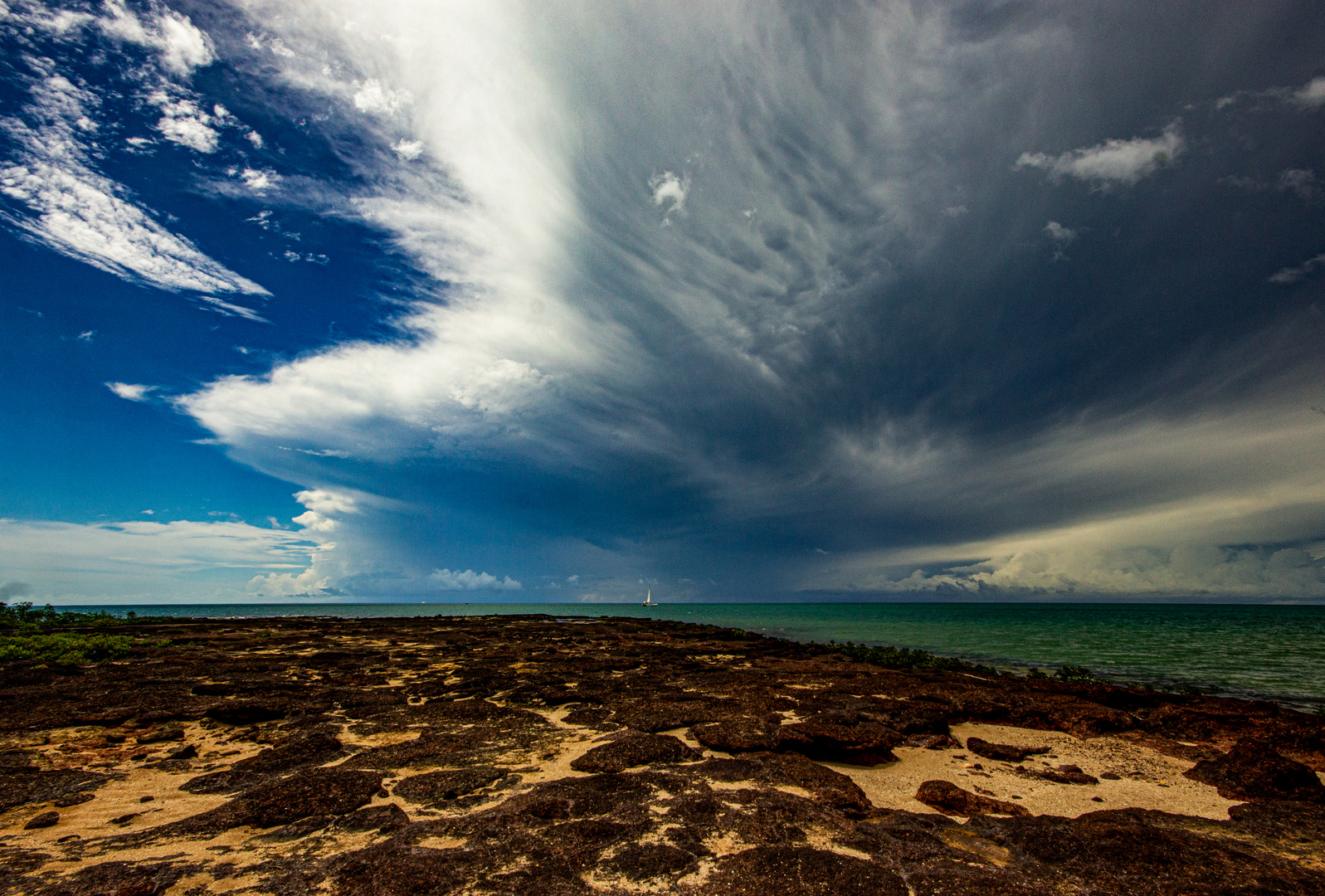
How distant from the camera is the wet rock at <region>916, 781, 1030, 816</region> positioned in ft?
25.4

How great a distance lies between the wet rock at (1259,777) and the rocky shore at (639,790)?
37mm

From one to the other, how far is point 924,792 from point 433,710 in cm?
1112

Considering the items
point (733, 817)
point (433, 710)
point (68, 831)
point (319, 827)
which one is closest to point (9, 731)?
point (68, 831)

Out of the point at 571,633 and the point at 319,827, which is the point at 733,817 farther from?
the point at 571,633

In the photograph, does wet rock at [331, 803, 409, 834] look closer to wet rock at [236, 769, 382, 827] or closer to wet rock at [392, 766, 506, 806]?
wet rock at [236, 769, 382, 827]

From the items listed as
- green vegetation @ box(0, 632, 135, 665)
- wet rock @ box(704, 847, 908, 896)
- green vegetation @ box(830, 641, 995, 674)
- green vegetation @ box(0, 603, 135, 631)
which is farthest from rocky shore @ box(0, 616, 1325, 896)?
green vegetation @ box(0, 603, 135, 631)

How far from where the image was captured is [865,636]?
174ft

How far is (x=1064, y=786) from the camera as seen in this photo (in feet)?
30.3

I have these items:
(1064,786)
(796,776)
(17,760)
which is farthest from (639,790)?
(17,760)

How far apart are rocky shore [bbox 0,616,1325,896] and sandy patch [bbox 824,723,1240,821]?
2.7 inches

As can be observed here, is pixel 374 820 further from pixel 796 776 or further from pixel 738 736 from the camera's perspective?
pixel 738 736

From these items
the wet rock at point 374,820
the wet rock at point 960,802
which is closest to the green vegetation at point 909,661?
the wet rock at point 960,802

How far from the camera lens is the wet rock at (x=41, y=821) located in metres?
6.66

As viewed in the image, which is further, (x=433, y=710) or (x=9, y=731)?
(x=433, y=710)
